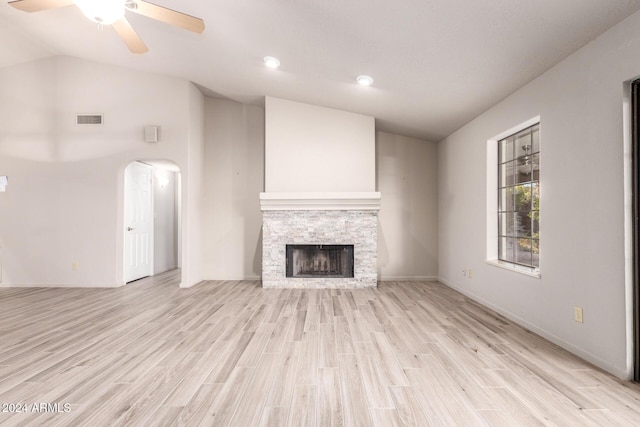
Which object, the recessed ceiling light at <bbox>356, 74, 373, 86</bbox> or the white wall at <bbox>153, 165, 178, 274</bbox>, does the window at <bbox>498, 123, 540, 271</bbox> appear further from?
the white wall at <bbox>153, 165, 178, 274</bbox>

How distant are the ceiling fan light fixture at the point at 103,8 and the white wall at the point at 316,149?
114 inches

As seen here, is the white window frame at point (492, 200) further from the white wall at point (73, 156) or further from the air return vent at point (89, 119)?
the air return vent at point (89, 119)

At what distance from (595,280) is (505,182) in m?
1.79

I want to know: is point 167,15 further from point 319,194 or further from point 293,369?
point 319,194

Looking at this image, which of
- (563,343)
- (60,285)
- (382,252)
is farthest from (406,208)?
(60,285)

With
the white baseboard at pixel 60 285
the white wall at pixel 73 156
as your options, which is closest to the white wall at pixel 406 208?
the white wall at pixel 73 156

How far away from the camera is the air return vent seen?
16.2 ft

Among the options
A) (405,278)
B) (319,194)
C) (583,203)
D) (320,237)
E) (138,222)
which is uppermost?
(319,194)

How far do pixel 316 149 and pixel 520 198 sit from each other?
2954 mm

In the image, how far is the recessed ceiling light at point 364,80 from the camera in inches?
145

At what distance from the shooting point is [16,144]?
4926mm

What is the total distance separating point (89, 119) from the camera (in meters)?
4.95

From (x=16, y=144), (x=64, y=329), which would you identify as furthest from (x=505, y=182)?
(x=16, y=144)

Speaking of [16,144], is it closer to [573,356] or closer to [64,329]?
[64,329]
